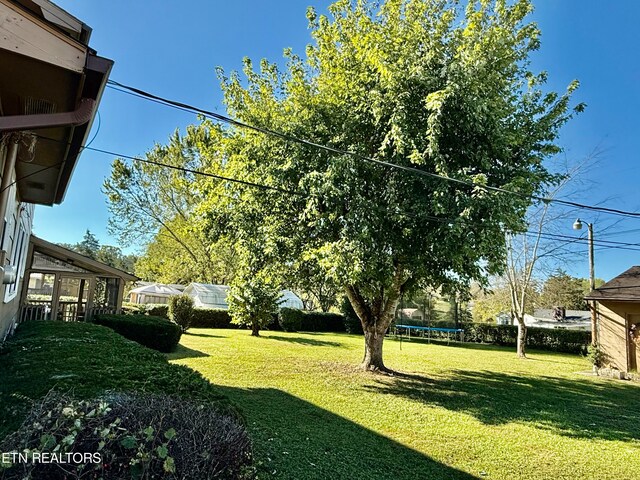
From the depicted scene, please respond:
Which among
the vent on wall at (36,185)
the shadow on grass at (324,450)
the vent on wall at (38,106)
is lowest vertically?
the shadow on grass at (324,450)

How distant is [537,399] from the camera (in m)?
9.07

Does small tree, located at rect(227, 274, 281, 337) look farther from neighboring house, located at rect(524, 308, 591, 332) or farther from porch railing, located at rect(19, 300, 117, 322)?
neighboring house, located at rect(524, 308, 591, 332)

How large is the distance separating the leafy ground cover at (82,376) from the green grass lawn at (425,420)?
1.08 m

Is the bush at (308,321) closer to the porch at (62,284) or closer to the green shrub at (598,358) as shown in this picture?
the porch at (62,284)

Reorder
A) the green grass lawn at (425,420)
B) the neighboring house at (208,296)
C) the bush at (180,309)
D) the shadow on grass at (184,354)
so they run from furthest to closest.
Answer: the neighboring house at (208,296) → the bush at (180,309) → the shadow on grass at (184,354) → the green grass lawn at (425,420)

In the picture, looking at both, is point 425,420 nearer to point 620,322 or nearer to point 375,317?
point 375,317

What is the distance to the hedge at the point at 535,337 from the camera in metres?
22.0

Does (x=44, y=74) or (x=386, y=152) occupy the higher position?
(x=386, y=152)

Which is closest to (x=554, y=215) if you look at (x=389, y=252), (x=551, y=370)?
(x=551, y=370)

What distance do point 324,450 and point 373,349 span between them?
20.3 feet

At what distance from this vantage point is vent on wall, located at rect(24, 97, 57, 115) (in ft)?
11.9

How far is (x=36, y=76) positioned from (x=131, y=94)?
102 centimetres

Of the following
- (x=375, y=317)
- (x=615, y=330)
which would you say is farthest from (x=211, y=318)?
(x=615, y=330)

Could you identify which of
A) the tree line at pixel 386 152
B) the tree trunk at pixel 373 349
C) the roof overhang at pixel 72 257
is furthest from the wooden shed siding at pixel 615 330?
the roof overhang at pixel 72 257
